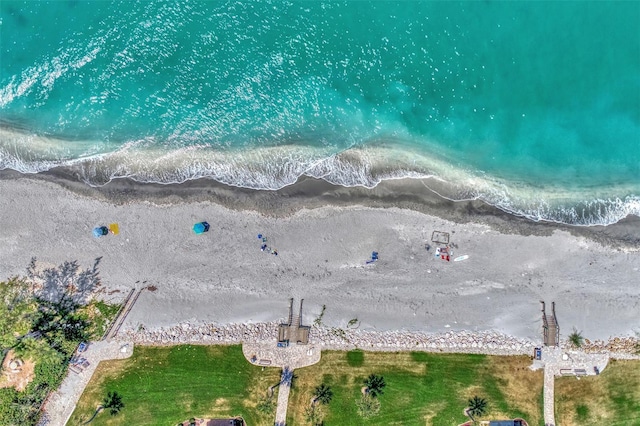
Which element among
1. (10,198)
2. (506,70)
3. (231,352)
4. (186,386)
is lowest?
(186,386)

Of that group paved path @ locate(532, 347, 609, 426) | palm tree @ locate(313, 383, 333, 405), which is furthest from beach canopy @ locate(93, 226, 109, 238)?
paved path @ locate(532, 347, 609, 426)

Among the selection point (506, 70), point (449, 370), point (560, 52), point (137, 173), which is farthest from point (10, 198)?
point (560, 52)

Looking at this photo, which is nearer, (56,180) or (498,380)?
(498,380)

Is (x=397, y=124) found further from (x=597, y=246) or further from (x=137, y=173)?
(x=137, y=173)

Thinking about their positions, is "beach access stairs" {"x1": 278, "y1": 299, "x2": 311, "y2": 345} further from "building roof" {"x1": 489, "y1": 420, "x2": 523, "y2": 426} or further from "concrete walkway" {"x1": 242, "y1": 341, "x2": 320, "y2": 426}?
"building roof" {"x1": 489, "y1": 420, "x2": 523, "y2": 426}

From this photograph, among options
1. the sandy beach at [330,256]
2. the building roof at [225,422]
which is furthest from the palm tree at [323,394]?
the building roof at [225,422]

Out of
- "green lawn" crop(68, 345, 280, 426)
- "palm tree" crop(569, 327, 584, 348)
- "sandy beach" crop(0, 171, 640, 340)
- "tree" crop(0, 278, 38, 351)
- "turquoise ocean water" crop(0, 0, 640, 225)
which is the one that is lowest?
"green lawn" crop(68, 345, 280, 426)

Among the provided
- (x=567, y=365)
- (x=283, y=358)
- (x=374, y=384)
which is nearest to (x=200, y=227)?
(x=283, y=358)
